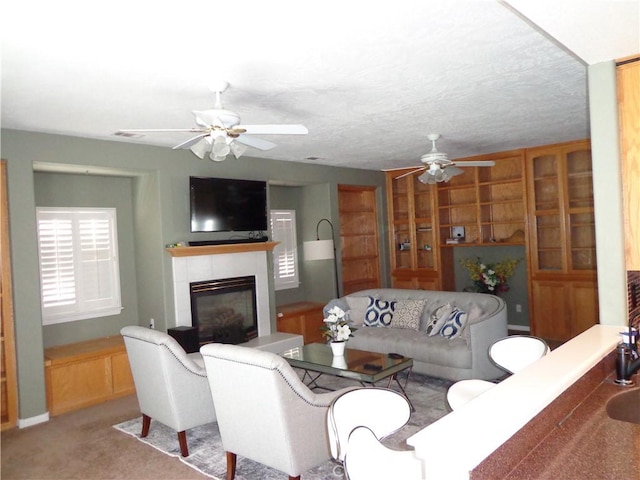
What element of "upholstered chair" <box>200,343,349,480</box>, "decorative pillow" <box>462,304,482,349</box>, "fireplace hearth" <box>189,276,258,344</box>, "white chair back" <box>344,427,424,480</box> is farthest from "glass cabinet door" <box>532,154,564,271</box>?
"white chair back" <box>344,427,424,480</box>

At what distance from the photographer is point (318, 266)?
308 inches

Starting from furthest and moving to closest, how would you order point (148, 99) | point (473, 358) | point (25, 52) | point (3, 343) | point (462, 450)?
point (473, 358), point (3, 343), point (148, 99), point (25, 52), point (462, 450)

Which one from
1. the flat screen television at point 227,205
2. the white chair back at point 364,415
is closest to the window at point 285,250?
the flat screen television at point 227,205

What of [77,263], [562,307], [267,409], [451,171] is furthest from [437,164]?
[77,263]

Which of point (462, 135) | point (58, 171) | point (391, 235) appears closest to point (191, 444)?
point (58, 171)

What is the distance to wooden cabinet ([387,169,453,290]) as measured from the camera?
25.9ft

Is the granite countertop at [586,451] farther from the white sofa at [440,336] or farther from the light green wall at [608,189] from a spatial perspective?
the white sofa at [440,336]

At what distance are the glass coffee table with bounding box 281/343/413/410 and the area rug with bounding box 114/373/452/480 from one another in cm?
30

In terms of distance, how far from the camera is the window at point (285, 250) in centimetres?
762

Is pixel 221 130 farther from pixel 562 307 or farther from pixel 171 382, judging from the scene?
pixel 562 307

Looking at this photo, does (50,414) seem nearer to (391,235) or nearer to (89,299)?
(89,299)

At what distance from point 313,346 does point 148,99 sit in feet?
9.07

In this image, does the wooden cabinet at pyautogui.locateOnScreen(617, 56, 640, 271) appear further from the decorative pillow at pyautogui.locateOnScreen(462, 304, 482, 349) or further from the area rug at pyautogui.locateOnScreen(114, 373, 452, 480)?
the decorative pillow at pyautogui.locateOnScreen(462, 304, 482, 349)

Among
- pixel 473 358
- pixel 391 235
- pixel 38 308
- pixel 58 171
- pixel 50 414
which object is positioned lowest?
pixel 50 414
